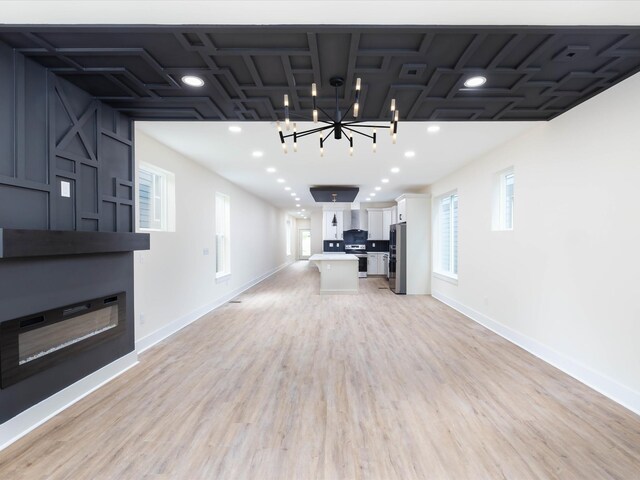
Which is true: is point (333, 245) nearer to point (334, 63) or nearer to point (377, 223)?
point (377, 223)

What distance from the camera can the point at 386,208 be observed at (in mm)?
10133

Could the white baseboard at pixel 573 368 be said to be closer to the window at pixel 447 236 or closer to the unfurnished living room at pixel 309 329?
the unfurnished living room at pixel 309 329

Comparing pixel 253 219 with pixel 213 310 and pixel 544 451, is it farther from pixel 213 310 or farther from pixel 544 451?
pixel 544 451

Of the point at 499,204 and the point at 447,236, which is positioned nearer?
the point at 499,204

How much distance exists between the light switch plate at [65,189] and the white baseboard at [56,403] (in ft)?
5.20

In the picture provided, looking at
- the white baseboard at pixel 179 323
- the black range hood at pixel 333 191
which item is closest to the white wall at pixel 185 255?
the white baseboard at pixel 179 323

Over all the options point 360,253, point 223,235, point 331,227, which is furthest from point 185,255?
point 360,253

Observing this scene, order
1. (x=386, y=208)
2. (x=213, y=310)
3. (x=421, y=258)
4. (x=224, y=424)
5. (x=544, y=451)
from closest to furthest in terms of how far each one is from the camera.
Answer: (x=544, y=451)
(x=224, y=424)
(x=213, y=310)
(x=421, y=258)
(x=386, y=208)

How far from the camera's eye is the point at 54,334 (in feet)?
7.68

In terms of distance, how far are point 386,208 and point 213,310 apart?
21.9 ft

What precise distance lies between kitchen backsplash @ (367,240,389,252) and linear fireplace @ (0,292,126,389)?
806 centimetres

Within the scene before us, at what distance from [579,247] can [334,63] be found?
284cm

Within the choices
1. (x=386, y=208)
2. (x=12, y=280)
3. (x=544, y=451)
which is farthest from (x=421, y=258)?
(x=12, y=280)

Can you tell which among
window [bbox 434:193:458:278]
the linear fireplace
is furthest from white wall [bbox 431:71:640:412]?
the linear fireplace
